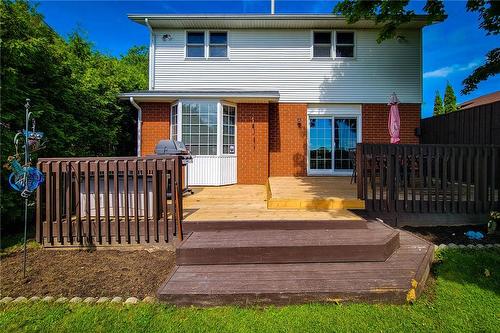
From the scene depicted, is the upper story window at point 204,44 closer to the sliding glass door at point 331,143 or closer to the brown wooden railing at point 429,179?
the sliding glass door at point 331,143

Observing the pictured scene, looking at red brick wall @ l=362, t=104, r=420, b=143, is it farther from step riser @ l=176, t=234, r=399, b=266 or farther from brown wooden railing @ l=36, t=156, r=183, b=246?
brown wooden railing @ l=36, t=156, r=183, b=246

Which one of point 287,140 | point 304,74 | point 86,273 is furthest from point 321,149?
point 86,273

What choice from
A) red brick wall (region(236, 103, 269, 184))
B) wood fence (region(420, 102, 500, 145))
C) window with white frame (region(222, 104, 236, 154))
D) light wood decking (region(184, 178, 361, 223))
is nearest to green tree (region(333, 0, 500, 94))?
wood fence (region(420, 102, 500, 145))

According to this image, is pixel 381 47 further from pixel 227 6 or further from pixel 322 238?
pixel 322 238

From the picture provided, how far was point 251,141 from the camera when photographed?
8648mm

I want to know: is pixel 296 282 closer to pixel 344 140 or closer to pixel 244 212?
pixel 244 212

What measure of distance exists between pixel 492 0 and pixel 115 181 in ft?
29.2

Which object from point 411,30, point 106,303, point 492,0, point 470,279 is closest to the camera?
point 106,303

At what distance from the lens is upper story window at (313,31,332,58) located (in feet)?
30.8

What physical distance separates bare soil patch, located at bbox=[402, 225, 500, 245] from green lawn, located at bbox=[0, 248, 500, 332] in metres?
1.88

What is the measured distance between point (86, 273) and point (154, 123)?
6320mm

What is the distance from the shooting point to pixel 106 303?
2.66 metres

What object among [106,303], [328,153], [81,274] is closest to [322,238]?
[106,303]

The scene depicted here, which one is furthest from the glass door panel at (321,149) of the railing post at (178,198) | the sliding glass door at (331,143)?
the railing post at (178,198)
